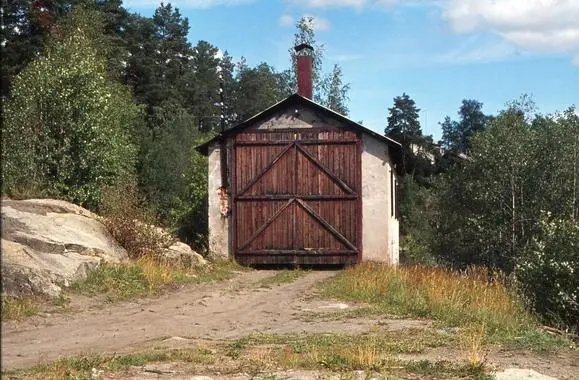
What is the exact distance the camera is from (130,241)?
16.9m

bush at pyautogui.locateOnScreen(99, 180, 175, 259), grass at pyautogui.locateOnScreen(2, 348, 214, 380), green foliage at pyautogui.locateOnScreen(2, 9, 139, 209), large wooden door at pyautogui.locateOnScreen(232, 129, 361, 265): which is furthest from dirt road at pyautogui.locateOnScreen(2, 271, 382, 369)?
green foliage at pyautogui.locateOnScreen(2, 9, 139, 209)

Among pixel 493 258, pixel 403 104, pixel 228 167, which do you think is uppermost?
pixel 403 104

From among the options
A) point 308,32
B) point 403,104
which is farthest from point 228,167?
point 403,104

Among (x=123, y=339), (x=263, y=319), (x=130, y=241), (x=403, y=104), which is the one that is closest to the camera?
(x=123, y=339)

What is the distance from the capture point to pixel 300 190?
22297mm

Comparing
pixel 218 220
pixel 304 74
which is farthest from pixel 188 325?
pixel 304 74

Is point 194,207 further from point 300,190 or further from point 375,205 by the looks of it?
point 375,205

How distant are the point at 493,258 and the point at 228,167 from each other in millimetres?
16559

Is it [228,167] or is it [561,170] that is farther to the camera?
[561,170]

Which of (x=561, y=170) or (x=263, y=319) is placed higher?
(x=561, y=170)

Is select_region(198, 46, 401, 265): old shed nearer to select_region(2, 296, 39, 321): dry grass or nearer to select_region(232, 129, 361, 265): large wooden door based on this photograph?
select_region(232, 129, 361, 265): large wooden door

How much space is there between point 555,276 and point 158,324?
8.95m

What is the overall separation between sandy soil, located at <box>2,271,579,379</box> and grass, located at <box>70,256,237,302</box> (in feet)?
1.39

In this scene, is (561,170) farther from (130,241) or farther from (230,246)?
(130,241)
